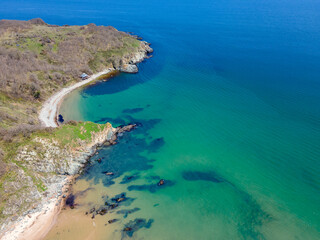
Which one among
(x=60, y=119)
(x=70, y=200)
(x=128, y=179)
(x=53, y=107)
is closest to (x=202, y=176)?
(x=128, y=179)

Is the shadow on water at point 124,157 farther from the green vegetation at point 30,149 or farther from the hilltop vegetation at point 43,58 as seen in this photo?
the hilltop vegetation at point 43,58

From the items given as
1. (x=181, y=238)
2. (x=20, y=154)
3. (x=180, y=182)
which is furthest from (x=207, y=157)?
(x=20, y=154)

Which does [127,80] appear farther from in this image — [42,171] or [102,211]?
[102,211]

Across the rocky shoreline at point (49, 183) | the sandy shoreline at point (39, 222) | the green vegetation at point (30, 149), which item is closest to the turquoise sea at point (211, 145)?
the sandy shoreline at point (39, 222)

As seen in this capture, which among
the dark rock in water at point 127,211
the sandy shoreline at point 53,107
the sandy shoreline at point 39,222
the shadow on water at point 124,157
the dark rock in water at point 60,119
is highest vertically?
the sandy shoreline at point 53,107

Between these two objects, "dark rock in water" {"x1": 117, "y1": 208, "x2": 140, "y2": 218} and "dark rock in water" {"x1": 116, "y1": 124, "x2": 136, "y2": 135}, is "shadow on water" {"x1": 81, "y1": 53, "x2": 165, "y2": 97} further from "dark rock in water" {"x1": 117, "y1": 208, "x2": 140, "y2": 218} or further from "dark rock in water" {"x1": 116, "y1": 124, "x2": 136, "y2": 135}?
"dark rock in water" {"x1": 117, "y1": 208, "x2": 140, "y2": 218}

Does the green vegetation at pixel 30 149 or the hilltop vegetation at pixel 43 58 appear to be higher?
the hilltop vegetation at pixel 43 58

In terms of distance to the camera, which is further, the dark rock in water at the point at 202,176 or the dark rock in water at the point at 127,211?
the dark rock in water at the point at 202,176
